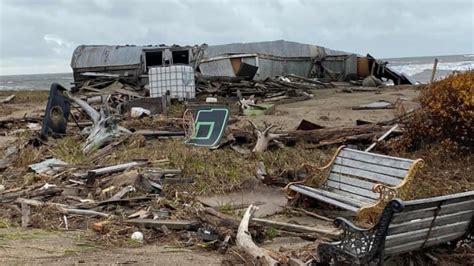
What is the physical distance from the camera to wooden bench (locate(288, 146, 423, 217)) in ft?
18.7

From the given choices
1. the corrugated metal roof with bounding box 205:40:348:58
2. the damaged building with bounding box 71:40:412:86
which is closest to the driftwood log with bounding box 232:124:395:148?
the damaged building with bounding box 71:40:412:86

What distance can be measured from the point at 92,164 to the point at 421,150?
566 cm

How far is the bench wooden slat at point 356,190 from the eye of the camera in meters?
6.31

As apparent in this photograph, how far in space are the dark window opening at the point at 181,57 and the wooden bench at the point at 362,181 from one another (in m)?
19.2

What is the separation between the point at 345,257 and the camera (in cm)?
407

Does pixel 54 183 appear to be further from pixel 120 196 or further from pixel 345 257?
pixel 345 257

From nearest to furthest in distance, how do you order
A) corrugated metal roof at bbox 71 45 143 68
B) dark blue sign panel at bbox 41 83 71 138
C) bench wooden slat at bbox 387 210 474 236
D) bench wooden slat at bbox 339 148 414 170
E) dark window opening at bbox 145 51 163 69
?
bench wooden slat at bbox 387 210 474 236
bench wooden slat at bbox 339 148 414 170
dark blue sign panel at bbox 41 83 71 138
dark window opening at bbox 145 51 163 69
corrugated metal roof at bbox 71 45 143 68

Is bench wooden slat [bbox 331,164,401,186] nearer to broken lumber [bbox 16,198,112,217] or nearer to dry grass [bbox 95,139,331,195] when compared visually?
dry grass [bbox 95,139,331,195]

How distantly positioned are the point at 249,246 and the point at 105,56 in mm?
23109

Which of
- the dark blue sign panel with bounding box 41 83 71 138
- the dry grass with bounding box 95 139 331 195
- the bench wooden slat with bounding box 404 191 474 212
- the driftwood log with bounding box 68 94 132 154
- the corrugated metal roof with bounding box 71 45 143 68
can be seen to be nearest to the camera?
the bench wooden slat with bounding box 404 191 474 212

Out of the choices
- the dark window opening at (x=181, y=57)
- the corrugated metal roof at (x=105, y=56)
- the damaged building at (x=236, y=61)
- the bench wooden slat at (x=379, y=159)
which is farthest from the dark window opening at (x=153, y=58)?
the bench wooden slat at (x=379, y=159)

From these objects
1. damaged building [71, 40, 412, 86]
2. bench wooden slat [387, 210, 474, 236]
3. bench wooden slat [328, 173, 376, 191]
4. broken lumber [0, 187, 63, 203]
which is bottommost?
broken lumber [0, 187, 63, 203]

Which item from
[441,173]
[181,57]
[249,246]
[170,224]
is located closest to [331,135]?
[441,173]

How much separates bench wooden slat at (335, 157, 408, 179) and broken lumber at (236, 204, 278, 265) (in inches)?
70.0
